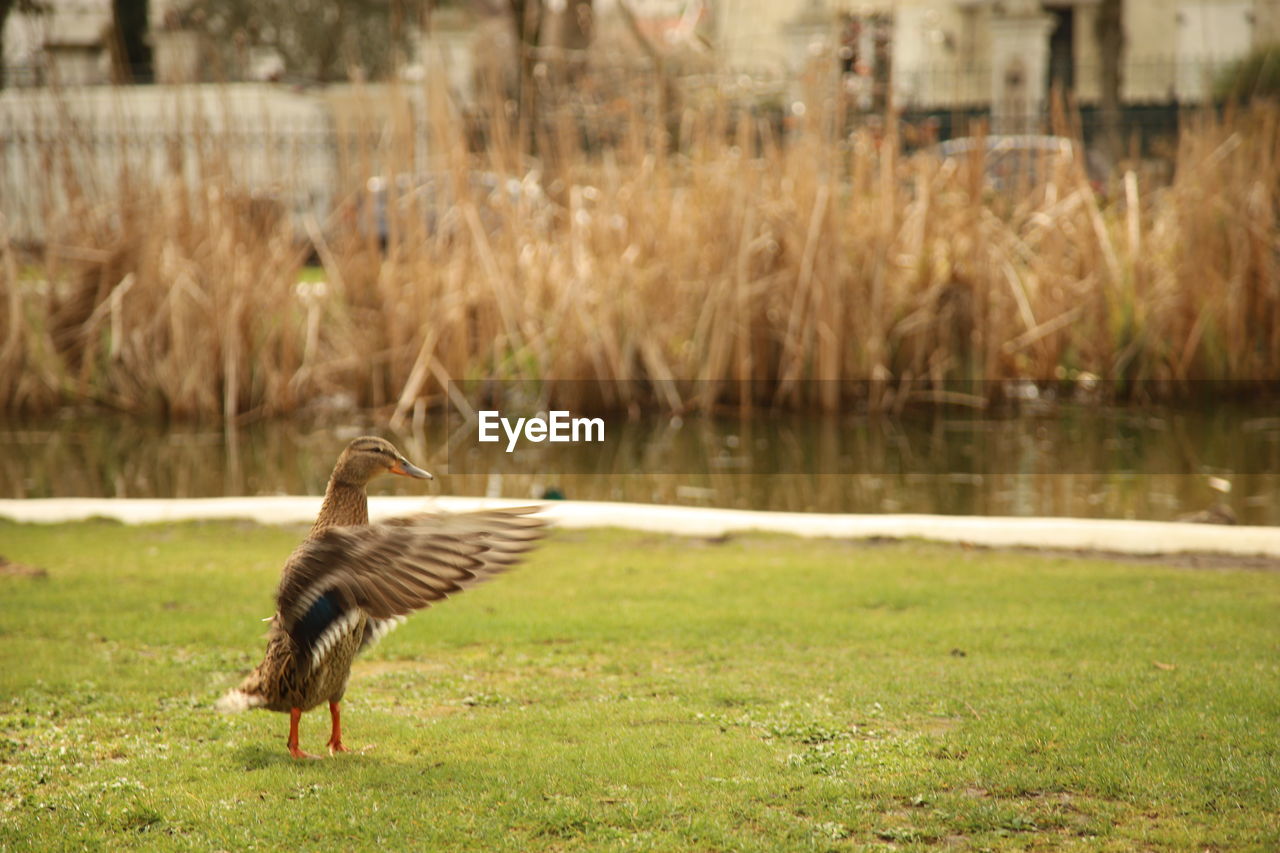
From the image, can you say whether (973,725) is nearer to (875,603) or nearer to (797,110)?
(875,603)

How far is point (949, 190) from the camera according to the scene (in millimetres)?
11453

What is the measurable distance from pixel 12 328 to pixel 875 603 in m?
8.67

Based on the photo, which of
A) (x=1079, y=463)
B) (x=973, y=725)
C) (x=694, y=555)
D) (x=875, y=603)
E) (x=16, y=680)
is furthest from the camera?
(x=1079, y=463)

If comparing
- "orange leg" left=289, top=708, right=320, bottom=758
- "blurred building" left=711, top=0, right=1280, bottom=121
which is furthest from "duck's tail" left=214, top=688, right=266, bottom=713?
"blurred building" left=711, top=0, right=1280, bottom=121

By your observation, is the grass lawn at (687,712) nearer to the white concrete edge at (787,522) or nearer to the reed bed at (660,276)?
the white concrete edge at (787,522)

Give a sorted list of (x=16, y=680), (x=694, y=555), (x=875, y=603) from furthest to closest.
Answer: (x=694, y=555), (x=875, y=603), (x=16, y=680)

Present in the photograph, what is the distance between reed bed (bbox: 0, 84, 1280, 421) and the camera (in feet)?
35.7

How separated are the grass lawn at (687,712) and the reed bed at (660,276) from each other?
4485 millimetres

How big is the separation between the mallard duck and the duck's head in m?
0.20

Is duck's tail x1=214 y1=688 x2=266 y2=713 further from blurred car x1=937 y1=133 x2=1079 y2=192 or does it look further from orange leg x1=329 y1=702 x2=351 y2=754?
blurred car x1=937 y1=133 x2=1079 y2=192

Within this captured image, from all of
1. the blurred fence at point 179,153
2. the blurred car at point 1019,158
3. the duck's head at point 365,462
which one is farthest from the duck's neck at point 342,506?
the blurred car at point 1019,158

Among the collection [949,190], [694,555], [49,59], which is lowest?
[694,555]

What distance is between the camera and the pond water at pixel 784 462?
29.0ft

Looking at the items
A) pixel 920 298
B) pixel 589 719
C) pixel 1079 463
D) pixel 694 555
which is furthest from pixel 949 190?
pixel 589 719
